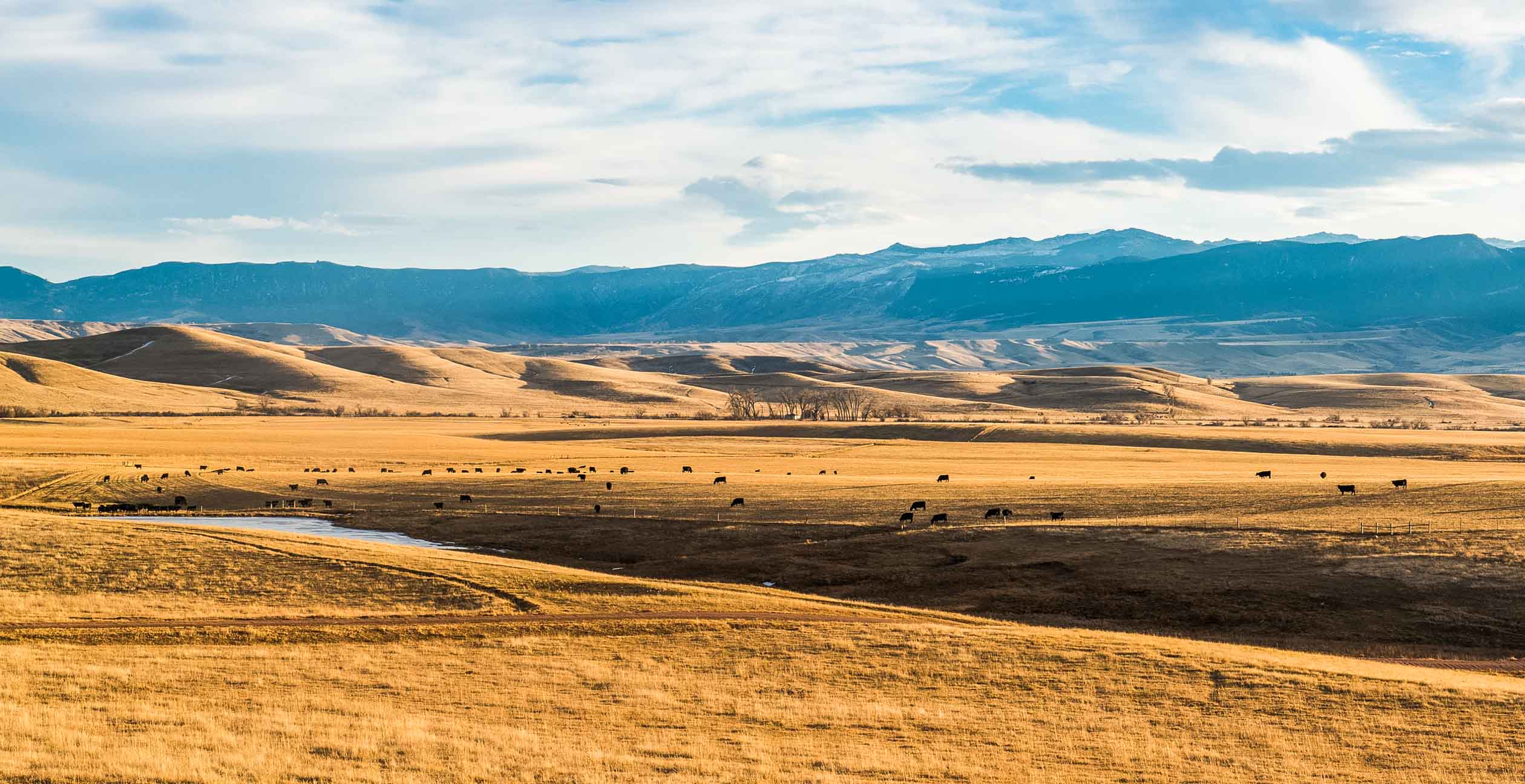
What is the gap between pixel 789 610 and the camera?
41406mm

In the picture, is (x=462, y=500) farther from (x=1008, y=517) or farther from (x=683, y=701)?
(x=683, y=701)

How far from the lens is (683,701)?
29.2 metres

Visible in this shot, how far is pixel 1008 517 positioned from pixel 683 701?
3426cm

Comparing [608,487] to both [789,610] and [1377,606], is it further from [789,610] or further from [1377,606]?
[1377,606]

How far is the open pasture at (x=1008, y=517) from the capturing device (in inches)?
1743

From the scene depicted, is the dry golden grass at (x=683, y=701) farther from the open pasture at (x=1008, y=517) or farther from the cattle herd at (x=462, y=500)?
the cattle herd at (x=462, y=500)

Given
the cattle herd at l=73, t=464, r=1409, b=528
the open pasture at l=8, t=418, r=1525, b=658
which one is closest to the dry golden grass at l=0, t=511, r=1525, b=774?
the open pasture at l=8, t=418, r=1525, b=658

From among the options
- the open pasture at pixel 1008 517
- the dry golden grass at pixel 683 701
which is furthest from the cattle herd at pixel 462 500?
the dry golden grass at pixel 683 701

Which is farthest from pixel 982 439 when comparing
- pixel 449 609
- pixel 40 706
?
pixel 40 706

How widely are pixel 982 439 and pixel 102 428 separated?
95.9 metres

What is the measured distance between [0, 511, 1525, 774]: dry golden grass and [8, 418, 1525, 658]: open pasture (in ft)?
23.2

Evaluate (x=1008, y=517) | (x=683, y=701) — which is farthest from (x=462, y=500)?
(x=683, y=701)

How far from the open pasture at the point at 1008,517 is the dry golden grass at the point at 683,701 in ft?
23.2

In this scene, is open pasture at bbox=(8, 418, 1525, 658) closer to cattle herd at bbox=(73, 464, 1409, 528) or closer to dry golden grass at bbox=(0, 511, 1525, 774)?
cattle herd at bbox=(73, 464, 1409, 528)
